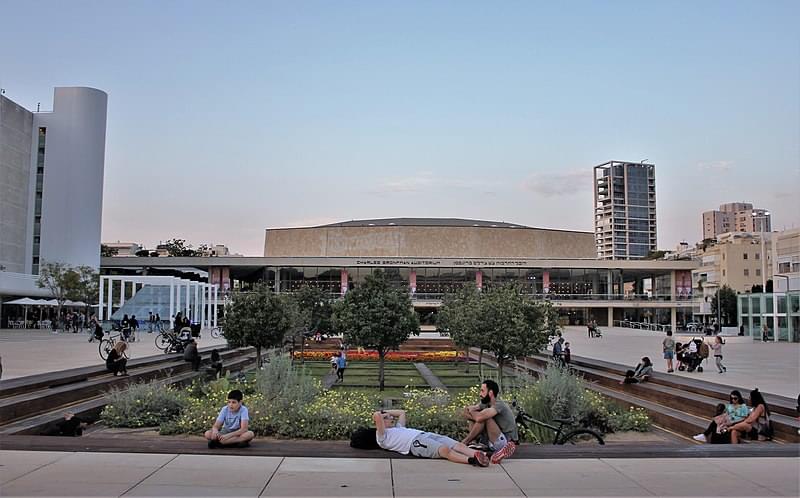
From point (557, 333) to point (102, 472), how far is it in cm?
1579

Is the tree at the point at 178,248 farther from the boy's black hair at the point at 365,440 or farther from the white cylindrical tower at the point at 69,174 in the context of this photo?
the boy's black hair at the point at 365,440

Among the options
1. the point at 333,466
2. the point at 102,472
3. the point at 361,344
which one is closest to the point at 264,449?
the point at 333,466

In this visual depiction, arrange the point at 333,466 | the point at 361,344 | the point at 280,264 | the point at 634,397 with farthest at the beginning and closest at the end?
the point at 280,264
the point at 361,344
the point at 634,397
the point at 333,466

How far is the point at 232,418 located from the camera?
8.96m

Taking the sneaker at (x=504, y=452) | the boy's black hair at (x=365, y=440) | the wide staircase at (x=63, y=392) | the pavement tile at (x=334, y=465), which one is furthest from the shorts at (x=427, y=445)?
the wide staircase at (x=63, y=392)

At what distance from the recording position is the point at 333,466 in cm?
758

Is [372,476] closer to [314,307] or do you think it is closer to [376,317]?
[376,317]

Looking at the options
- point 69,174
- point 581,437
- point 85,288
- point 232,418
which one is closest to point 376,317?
point 581,437

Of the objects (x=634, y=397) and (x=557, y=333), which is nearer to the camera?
(x=634, y=397)

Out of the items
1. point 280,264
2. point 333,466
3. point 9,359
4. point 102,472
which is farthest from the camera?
point 280,264

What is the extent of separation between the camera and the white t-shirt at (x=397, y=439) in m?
8.06

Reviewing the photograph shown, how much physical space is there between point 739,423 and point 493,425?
14.4ft

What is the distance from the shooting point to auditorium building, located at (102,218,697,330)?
7906cm

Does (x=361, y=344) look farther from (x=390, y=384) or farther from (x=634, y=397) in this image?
(x=634, y=397)
